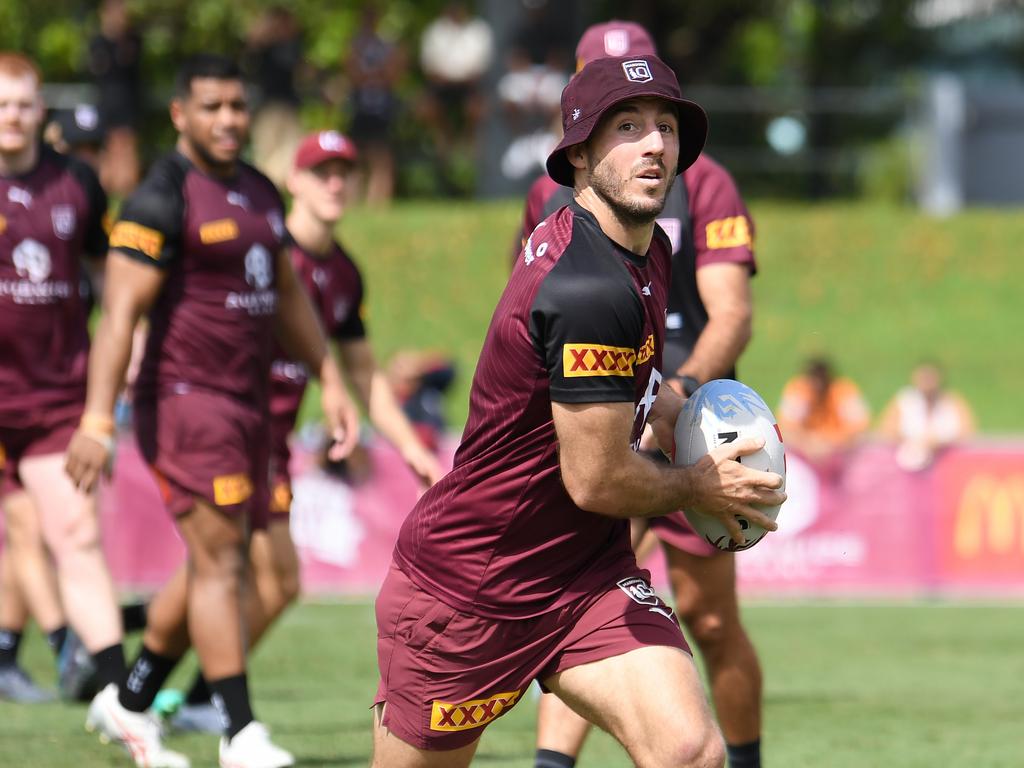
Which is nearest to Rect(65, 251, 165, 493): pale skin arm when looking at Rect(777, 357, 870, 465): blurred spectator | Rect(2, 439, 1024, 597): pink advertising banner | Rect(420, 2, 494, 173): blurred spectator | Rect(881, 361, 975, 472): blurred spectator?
Rect(2, 439, 1024, 597): pink advertising banner

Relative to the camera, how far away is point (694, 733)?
422 centimetres

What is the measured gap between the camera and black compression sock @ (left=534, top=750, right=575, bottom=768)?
583 centimetres

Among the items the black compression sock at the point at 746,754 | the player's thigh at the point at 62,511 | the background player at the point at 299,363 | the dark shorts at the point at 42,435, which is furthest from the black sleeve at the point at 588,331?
the dark shorts at the point at 42,435

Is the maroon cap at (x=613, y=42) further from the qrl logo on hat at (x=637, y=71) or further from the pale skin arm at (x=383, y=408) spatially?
the qrl logo on hat at (x=637, y=71)

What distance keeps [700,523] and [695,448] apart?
0.69ft

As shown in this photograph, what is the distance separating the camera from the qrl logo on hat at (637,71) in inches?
169

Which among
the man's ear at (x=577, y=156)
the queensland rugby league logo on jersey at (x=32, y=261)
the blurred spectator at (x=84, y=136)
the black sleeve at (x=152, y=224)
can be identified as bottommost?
the queensland rugby league logo on jersey at (x=32, y=261)

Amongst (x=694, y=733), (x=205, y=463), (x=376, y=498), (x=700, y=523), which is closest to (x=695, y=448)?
(x=700, y=523)

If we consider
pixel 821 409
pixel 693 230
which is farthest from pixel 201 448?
pixel 821 409

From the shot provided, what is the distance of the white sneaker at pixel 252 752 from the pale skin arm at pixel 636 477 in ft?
7.59

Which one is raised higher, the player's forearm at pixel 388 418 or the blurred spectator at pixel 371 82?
the blurred spectator at pixel 371 82

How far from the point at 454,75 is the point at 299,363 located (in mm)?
14458

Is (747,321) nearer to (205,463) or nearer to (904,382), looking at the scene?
(205,463)

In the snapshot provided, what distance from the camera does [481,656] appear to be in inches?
177
